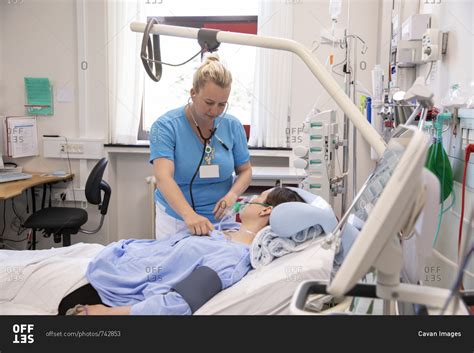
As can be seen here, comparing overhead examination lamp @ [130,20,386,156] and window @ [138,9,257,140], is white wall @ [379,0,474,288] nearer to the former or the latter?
overhead examination lamp @ [130,20,386,156]

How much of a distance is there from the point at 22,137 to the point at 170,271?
206 centimetres

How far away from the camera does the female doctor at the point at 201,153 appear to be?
157cm

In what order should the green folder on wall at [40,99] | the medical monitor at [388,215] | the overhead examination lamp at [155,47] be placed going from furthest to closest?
1. the green folder on wall at [40,99]
2. the overhead examination lamp at [155,47]
3. the medical monitor at [388,215]

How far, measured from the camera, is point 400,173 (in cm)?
60

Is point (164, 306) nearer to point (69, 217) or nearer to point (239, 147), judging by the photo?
point (239, 147)

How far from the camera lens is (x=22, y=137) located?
2963 millimetres

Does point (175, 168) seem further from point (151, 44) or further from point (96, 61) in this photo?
point (96, 61)

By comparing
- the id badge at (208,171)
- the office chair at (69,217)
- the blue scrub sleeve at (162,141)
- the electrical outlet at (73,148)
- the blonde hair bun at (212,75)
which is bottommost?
the office chair at (69,217)

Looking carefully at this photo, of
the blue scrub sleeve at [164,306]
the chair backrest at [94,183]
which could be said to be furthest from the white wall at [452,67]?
the chair backrest at [94,183]

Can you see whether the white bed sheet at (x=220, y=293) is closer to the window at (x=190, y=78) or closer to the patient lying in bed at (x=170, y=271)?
the patient lying in bed at (x=170, y=271)

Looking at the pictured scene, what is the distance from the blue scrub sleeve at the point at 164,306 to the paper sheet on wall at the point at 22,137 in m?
2.19

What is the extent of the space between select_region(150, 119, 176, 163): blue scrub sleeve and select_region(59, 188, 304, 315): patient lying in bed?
12.4 inches

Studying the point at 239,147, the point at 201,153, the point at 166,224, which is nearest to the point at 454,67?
the point at 239,147
